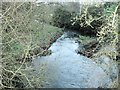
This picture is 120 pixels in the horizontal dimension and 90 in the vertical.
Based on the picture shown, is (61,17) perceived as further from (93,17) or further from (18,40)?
(18,40)

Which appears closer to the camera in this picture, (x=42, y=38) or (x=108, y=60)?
(x=108, y=60)

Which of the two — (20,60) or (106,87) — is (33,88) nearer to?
(20,60)

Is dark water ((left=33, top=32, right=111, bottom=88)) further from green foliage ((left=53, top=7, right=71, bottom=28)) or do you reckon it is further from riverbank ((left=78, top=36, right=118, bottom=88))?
green foliage ((left=53, top=7, right=71, bottom=28))

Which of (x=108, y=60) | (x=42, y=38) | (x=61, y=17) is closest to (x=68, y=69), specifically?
(x=42, y=38)

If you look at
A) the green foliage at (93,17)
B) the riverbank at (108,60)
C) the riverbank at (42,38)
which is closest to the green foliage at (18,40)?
the riverbank at (42,38)

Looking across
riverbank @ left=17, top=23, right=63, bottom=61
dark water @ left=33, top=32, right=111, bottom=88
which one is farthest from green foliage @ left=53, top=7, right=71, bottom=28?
dark water @ left=33, top=32, right=111, bottom=88

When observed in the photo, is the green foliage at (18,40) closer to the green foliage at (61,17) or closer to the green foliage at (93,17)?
the green foliage at (61,17)

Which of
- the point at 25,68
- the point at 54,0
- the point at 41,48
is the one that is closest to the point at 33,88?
the point at 25,68

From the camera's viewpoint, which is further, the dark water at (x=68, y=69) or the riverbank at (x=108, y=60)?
the dark water at (x=68, y=69)

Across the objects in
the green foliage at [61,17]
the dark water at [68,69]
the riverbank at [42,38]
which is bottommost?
the dark water at [68,69]

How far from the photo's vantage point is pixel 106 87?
4.50 m

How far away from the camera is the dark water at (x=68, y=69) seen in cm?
469

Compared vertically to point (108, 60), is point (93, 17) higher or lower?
higher

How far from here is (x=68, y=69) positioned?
511 centimetres
